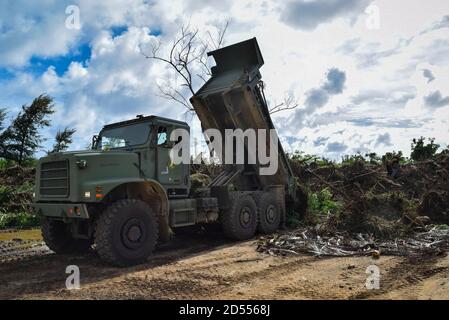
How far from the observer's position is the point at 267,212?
9.77 m

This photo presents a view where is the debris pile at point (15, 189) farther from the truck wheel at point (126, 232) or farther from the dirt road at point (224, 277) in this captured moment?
the truck wheel at point (126, 232)

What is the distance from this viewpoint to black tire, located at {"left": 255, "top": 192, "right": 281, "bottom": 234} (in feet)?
31.3

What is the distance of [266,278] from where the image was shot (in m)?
5.58

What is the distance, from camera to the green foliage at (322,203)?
11.3 m

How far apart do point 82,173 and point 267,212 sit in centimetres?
480

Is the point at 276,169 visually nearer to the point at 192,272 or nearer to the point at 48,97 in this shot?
the point at 192,272

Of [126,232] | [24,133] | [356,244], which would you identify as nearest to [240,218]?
[356,244]

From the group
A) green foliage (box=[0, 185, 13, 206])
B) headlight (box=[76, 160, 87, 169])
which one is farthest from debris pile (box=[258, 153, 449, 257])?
green foliage (box=[0, 185, 13, 206])

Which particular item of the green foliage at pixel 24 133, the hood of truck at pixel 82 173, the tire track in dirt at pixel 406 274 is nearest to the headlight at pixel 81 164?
the hood of truck at pixel 82 173

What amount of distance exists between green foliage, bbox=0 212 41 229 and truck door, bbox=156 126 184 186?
6303 mm

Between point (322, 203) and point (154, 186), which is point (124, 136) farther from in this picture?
point (322, 203)

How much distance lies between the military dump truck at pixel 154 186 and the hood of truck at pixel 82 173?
2cm
